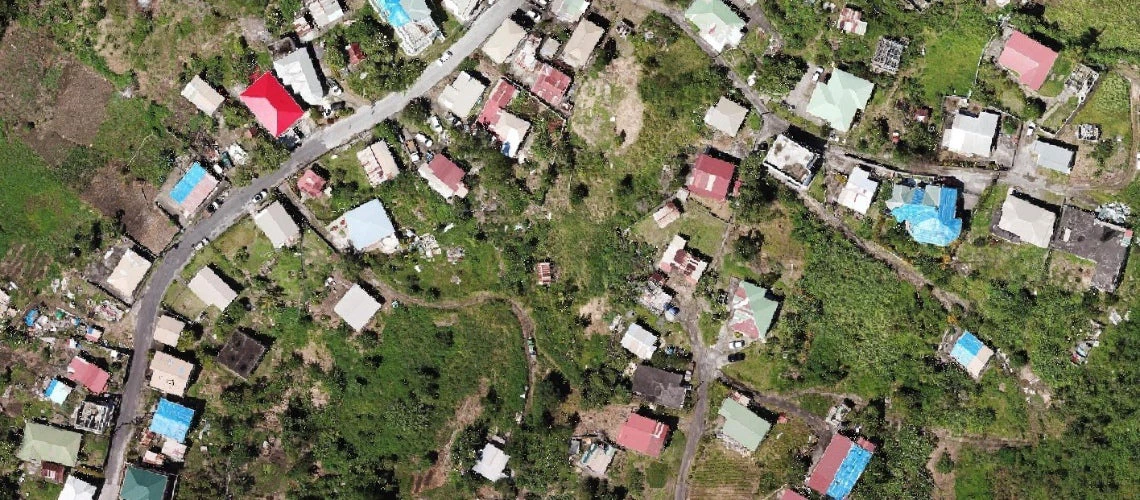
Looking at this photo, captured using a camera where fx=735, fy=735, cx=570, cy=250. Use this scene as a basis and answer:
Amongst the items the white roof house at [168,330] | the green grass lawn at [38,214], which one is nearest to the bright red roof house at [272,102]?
the green grass lawn at [38,214]

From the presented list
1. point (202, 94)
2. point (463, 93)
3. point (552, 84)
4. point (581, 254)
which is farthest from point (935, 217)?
point (202, 94)

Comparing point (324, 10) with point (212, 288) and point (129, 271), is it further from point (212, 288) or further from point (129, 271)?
point (129, 271)

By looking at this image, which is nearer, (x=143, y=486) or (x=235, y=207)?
(x=143, y=486)

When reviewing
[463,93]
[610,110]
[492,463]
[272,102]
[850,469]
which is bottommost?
[492,463]

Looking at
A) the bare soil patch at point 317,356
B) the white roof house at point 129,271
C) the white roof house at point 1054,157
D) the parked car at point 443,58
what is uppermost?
the white roof house at point 1054,157

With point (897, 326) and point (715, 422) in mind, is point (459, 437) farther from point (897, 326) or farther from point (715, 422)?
point (897, 326)

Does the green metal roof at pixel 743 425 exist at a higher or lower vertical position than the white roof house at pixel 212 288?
higher

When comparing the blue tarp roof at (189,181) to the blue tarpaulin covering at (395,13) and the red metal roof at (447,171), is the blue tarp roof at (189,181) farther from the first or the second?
the blue tarpaulin covering at (395,13)
